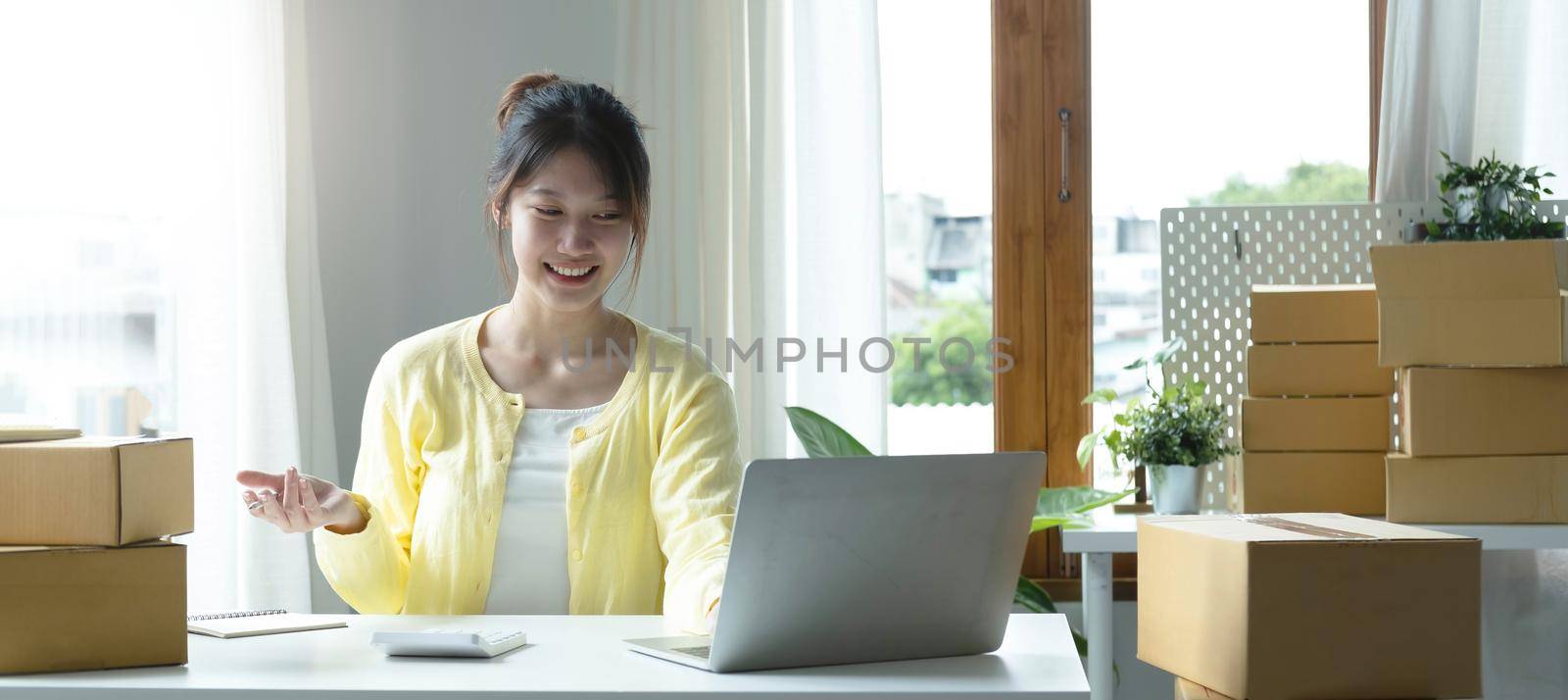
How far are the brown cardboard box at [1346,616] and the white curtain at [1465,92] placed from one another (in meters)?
1.33

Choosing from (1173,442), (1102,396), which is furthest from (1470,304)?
(1102,396)

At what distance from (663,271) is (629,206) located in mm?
787

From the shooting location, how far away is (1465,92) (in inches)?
95.4

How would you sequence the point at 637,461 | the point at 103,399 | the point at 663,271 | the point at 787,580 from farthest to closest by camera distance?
the point at 663,271
the point at 103,399
the point at 637,461
the point at 787,580

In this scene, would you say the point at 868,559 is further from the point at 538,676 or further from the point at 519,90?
the point at 519,90

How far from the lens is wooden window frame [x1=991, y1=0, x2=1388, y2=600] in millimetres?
2664

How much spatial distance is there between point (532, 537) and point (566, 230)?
1.30 ft

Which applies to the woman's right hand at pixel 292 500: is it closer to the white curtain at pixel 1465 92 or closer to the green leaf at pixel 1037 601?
the green leaf at pixel 1037 601

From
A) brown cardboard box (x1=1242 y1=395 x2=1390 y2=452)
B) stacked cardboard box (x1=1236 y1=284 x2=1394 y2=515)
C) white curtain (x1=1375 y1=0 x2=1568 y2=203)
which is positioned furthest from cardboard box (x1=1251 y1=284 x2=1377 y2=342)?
white curtain (x1=1375 y1=0 x2=1568 y2=203)

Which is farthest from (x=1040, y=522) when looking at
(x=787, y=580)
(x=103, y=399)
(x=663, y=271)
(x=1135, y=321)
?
(x=103, y=399)

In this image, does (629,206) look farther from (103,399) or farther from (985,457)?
(103,399)

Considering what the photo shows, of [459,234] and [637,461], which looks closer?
[637,461]

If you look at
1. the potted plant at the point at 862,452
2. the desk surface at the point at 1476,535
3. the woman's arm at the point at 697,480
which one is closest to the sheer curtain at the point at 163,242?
the potted plant at the point at 862,452

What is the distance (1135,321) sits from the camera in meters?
2.69
